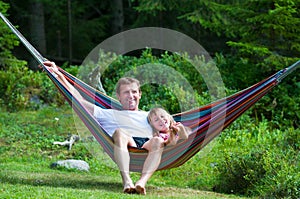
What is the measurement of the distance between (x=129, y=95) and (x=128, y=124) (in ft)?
0.64

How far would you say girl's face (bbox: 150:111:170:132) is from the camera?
3.92 meters

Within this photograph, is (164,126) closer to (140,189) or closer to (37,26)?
(140,189)

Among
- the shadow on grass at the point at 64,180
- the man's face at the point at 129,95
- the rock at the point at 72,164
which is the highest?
the man's face at the point at 129,95

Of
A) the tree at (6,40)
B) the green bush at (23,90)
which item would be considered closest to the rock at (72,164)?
the green bush at (23,90)

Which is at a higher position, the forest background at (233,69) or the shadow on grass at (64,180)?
the forest background at (233,69)

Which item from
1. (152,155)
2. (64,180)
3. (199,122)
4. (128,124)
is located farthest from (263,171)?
(64,180)

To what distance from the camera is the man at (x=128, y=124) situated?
12.1 ft

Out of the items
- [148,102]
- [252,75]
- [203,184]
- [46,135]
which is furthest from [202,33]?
[203,184]

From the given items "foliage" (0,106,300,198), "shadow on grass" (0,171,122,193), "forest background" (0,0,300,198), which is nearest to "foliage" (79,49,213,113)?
"forest background" (0,0,300,198)

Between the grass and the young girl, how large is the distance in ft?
1.25

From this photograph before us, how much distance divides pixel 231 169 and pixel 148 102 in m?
2.32

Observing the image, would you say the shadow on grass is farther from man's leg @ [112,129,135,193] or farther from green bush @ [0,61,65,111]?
green bush @ [0,61,65,111]

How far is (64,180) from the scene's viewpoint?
4184mm

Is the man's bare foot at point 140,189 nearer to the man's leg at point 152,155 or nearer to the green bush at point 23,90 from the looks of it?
the man's leg at point 152,155
